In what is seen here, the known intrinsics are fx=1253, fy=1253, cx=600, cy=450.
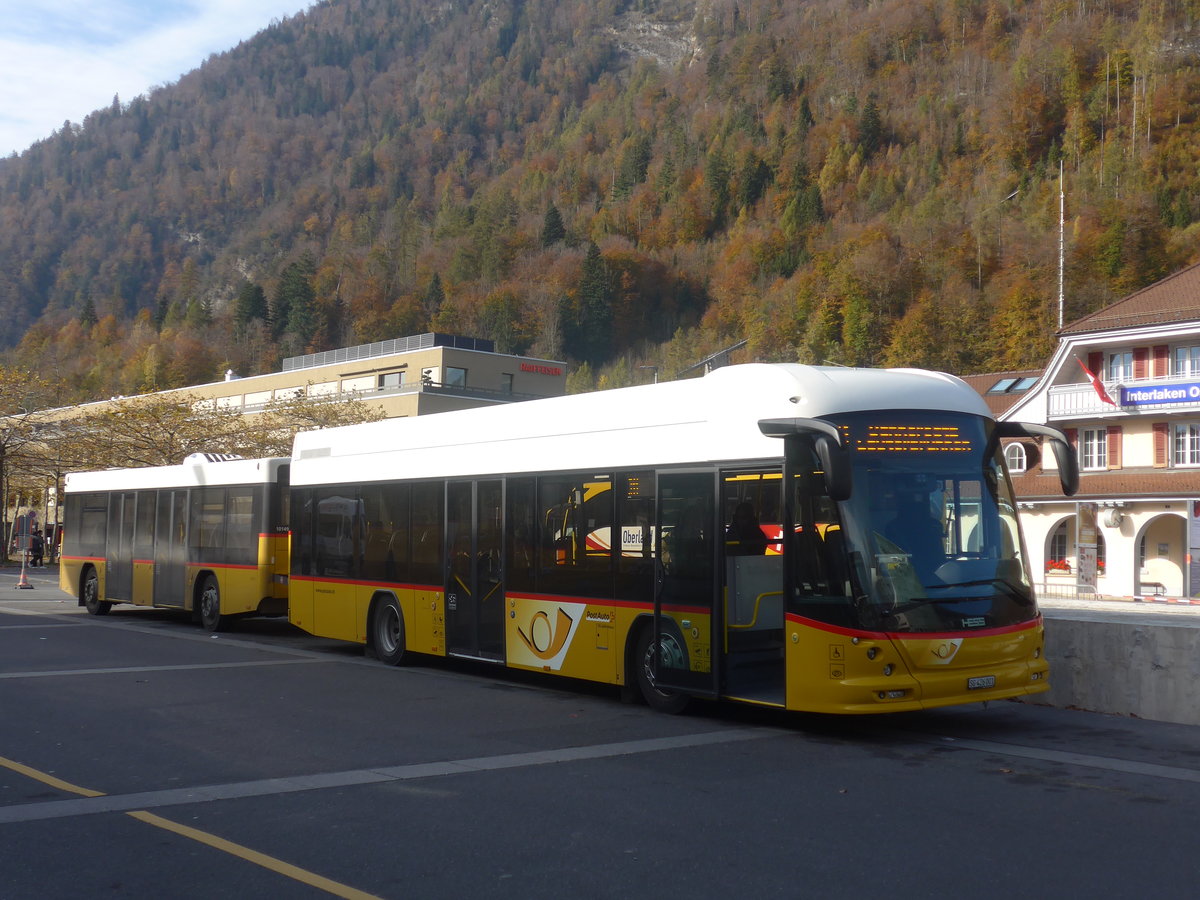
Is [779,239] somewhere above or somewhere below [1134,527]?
above

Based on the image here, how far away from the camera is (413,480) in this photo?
1571cm

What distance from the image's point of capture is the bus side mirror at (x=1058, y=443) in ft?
35.8

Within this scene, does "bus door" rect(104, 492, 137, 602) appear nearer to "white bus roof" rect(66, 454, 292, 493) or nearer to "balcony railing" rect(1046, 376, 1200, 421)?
"white bus roof" rect(66, 454, 292, 493)

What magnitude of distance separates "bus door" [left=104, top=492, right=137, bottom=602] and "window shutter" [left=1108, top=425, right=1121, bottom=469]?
33.8 meters

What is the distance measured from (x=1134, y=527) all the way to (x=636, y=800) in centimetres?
3892

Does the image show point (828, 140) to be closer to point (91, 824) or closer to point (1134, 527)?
point (1134, 527)

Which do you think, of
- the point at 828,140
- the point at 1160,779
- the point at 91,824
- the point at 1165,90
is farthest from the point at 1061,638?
the point at 828,140

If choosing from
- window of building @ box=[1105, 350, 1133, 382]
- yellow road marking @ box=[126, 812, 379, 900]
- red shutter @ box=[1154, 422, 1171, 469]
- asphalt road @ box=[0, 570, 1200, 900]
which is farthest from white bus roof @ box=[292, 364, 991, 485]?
window of building @ box=[1105, 350, 1133, 382]

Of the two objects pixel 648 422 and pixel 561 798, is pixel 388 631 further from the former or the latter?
pixel 561 798

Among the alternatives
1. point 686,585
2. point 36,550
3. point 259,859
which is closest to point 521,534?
point 686,585

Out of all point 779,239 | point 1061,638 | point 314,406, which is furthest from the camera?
point 779,239

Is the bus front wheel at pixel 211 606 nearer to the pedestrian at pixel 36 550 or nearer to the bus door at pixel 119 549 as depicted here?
the bus door at pixel 119 549

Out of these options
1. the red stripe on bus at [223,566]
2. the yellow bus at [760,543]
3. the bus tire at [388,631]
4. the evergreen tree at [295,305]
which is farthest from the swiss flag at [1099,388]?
the evergreen tree at [295,305]

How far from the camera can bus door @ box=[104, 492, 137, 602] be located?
2386 cm
